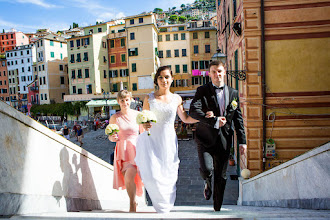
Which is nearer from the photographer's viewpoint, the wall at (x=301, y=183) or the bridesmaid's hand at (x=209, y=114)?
the wall at (x=301, y=183)

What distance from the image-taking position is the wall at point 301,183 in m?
3.79

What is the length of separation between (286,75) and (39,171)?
862 centimetres

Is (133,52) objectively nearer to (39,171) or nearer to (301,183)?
(301,183)

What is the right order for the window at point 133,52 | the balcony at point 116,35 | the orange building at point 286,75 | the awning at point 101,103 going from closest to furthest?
the orange building at point 286,75
the awning at point 101,103
the window at point 133,52
the balcony at point 116,35

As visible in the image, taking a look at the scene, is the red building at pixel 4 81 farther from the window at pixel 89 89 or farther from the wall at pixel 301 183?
the wall at pixel 301 183

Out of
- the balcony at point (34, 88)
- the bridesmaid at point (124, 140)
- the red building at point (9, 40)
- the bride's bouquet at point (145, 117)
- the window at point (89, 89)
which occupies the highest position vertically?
the red building at point (9, 40)

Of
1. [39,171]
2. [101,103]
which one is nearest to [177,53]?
[101,103]

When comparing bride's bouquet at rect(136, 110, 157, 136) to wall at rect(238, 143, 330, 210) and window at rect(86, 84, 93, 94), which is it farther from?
window at rect(86, 84, 93, 94)

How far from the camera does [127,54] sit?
42.4 metres

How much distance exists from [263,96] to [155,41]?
114 ft

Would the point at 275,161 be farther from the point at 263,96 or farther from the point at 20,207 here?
the point at 20,207

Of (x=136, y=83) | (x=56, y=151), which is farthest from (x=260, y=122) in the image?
(x=136, y=83)

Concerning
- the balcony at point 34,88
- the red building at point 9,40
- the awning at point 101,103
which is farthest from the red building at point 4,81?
the awning at point 101,103

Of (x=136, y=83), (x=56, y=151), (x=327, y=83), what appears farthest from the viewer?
(x=136, y=83)
